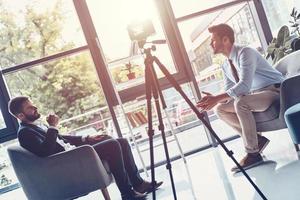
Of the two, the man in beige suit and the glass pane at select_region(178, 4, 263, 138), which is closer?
the man in beige suit

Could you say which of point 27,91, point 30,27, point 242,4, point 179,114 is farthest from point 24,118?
point 242,4

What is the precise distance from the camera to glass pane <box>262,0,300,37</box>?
4.44 m

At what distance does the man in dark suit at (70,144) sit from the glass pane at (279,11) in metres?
2.71

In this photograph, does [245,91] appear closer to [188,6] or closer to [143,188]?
[143,188]

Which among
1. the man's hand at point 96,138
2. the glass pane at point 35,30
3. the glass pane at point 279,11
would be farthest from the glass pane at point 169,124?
the glass pane at point 279,11

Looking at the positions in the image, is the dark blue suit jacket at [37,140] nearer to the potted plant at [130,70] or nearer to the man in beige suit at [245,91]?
the man in beige suit at [245,91]

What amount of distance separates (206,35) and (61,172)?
99.7 inches

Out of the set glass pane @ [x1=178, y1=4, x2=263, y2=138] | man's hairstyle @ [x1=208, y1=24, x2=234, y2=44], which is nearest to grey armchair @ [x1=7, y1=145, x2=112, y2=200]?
man's hairstyle @ [x1=208, y1=24, x2=234, y2=44]

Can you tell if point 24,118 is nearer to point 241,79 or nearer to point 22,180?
point 22,180

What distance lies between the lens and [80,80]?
4434 mm

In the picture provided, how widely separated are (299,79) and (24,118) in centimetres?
203

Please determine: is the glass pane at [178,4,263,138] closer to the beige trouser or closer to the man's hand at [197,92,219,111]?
the beige trouser

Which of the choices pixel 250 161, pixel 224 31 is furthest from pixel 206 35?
pixel 250 161

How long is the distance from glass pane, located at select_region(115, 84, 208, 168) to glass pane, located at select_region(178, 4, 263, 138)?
400mm
